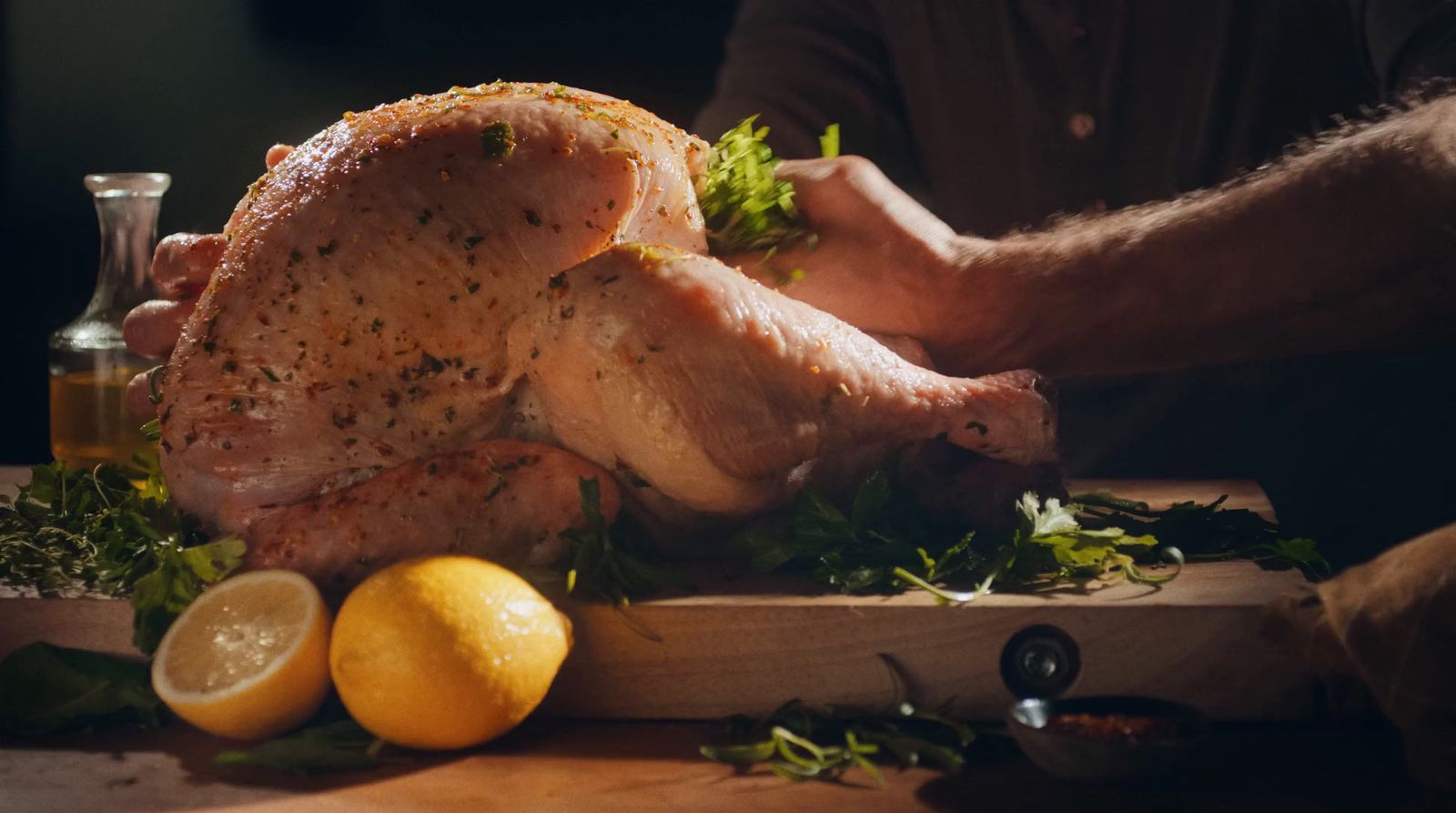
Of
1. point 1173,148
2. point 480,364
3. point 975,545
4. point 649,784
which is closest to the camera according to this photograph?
point 649,784

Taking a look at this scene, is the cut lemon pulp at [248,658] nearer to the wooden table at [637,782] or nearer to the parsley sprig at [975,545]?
the wooden table at [637,782]

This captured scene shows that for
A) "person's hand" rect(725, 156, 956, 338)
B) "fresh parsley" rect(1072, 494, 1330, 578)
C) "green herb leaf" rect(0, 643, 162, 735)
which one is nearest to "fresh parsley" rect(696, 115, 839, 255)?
"person's hand" rect(725, 156, 956, 338)

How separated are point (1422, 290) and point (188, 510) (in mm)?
2272

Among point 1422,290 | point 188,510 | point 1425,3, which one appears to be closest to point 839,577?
point 188,510

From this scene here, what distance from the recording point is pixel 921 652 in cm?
196

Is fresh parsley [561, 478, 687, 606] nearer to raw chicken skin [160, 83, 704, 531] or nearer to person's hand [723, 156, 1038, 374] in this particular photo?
raw chicken skin [160, 83, 704, 531]

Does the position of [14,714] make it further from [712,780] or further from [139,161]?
[139,161]

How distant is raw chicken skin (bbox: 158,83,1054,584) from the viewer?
2152mm

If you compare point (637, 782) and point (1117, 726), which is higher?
point (1117, 726)

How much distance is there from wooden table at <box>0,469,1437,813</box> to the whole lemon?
0.07m

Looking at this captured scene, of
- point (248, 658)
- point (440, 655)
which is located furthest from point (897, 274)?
point (248, 658)

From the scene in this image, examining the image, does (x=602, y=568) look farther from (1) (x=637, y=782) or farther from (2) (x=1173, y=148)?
(2) (x=1173, y=148)

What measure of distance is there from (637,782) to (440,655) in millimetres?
306

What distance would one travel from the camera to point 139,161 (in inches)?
194
